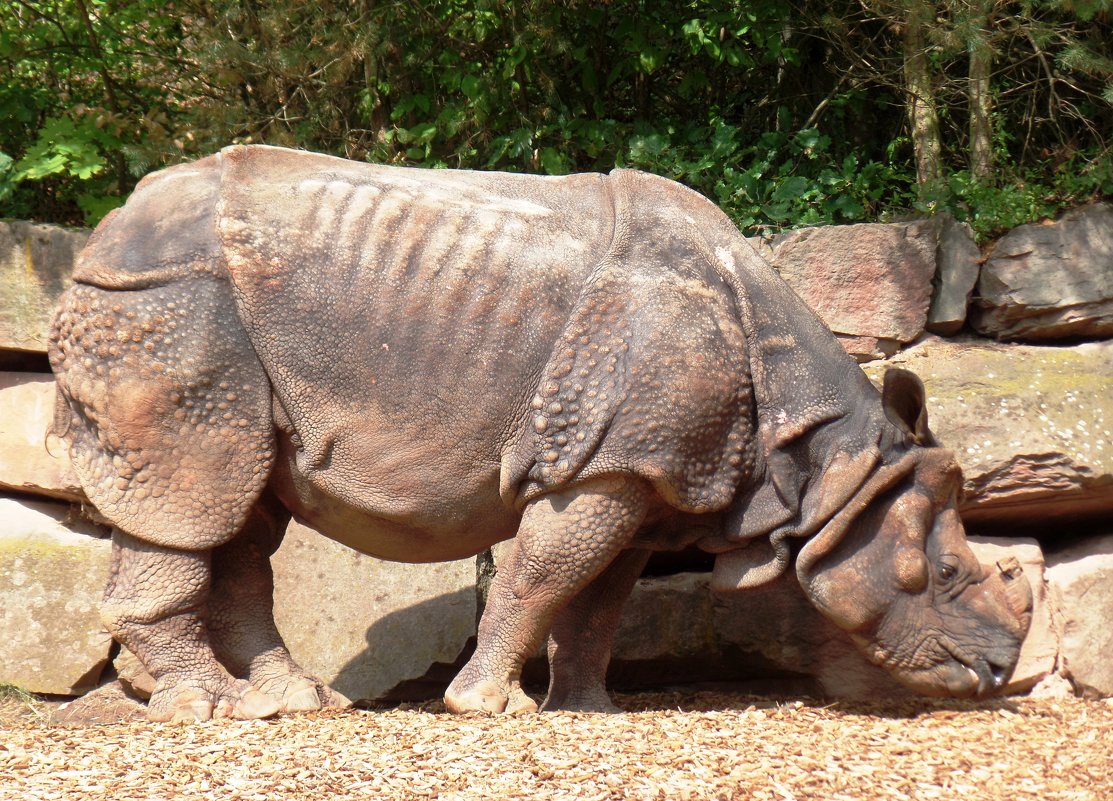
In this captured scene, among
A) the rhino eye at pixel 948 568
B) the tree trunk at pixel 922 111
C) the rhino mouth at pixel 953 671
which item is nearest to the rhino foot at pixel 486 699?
the rhino mouth at pixel 953 671

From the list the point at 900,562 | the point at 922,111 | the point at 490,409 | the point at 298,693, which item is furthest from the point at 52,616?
the point at 922,111

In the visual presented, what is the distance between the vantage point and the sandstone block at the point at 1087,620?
5.97 m

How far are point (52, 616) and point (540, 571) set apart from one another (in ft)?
10.4

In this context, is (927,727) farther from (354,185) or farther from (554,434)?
(354,185)

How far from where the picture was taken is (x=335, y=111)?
305 inches

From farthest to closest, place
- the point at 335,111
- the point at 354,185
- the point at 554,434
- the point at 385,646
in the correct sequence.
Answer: the point at 335,111
the point at 385,646
the point at 354,185
the point at 554,434

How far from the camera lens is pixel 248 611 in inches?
219

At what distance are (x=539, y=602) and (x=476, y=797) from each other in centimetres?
109

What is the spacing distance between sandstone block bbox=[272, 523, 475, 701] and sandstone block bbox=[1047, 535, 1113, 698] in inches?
108

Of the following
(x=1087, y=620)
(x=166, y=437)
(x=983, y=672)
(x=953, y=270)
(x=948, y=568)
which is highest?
(x=166, y=437)

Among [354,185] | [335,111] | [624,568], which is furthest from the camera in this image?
[335,111]

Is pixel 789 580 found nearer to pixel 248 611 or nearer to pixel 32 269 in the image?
pixel 248 611

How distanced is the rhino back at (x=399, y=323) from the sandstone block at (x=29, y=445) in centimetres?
246

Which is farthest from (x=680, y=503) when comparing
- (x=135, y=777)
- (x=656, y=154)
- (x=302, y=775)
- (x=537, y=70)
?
(x=537, y=70)
